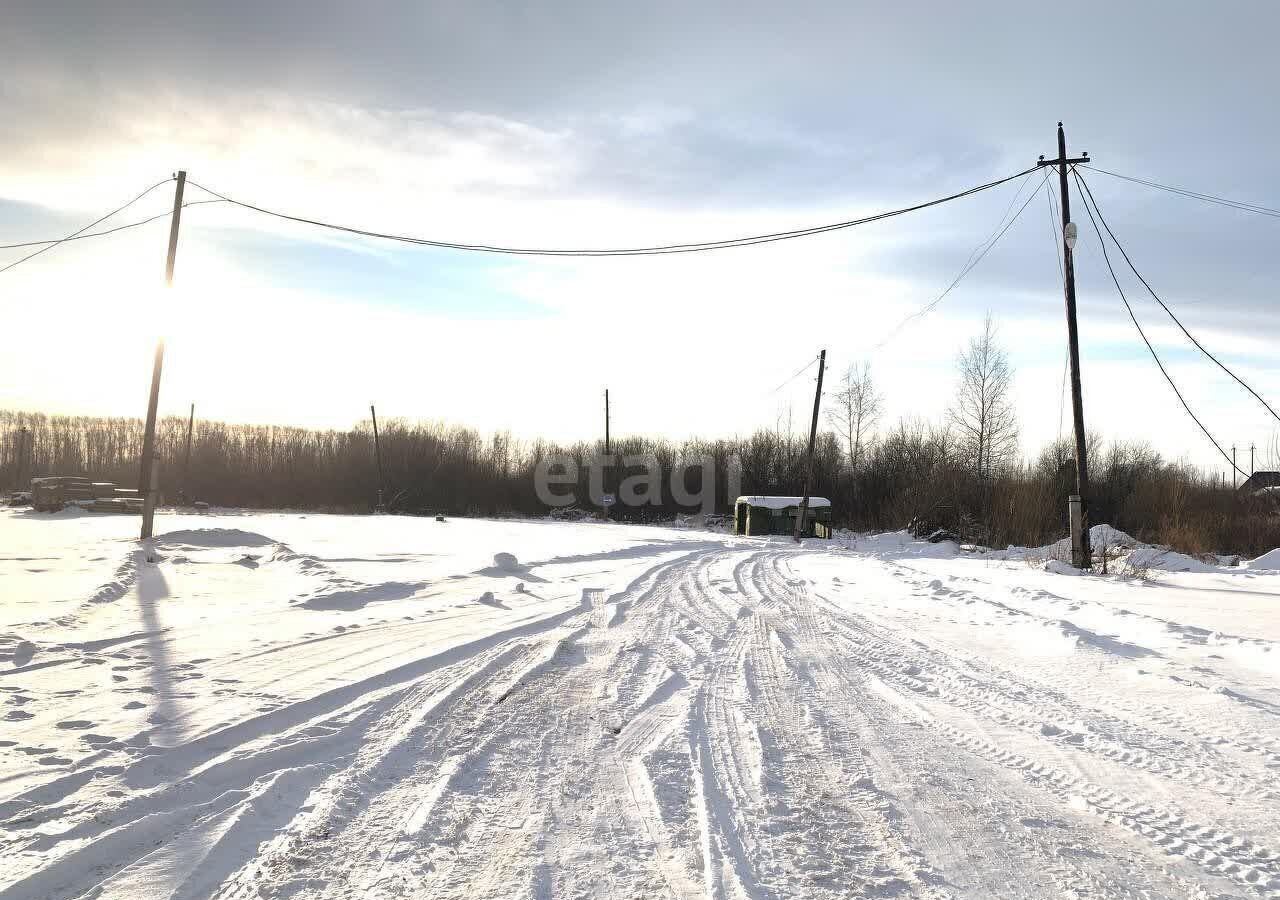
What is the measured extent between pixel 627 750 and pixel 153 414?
16108mm

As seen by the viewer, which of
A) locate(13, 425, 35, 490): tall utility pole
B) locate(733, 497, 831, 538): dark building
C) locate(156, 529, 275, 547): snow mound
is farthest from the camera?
locate(13, 425, 35, 490): tall utility pole

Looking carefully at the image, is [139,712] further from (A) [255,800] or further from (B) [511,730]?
(B) [511,730]

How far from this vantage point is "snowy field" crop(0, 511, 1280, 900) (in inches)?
116

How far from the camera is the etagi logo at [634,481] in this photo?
54178 mm

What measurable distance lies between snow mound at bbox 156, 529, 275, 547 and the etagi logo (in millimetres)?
36728

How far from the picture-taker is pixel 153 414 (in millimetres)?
16484

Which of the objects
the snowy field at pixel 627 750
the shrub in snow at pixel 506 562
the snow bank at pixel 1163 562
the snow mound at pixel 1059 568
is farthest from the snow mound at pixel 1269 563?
the shrub in snow at pixel 506 562

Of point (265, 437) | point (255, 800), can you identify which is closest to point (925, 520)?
point (255, 800)

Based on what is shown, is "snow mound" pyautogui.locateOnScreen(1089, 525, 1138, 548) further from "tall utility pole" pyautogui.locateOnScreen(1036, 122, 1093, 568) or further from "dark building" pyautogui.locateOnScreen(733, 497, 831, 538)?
"dark building" pyautogui.locateOnScreen(733, 497, 831, 538)

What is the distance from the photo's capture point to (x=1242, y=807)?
365 centimetres

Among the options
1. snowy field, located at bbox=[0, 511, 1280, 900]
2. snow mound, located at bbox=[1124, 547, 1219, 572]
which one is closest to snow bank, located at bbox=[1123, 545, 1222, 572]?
snow mound, located at bbox=[1124, 547, 1219, 572]

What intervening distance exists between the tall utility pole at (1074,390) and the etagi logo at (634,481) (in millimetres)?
39550

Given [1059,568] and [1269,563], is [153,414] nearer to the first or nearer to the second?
[1059,568]

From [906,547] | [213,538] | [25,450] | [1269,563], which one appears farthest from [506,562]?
[25,450]
